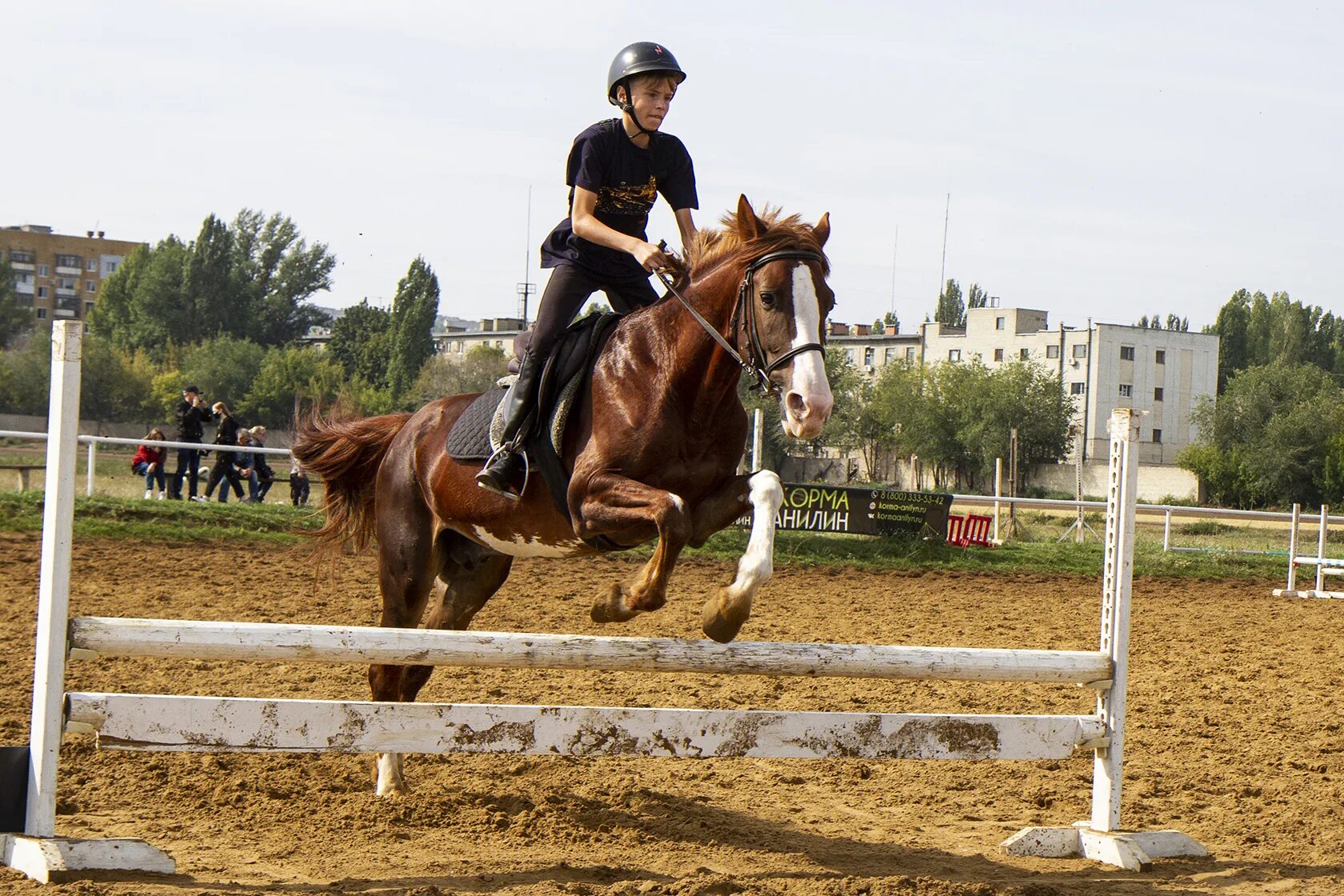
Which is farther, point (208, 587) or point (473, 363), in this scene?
point (473, 363)

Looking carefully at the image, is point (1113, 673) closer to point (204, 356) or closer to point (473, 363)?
point (473, 363)

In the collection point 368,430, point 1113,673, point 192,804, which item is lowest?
point 192,804

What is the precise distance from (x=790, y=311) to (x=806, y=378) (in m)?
0.33

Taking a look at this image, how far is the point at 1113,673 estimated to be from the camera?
15.4ft

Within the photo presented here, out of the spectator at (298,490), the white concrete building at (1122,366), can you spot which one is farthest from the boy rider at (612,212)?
the white concrete building at (1122,366)

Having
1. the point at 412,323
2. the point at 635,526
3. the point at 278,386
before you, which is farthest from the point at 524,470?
the point at 412,323

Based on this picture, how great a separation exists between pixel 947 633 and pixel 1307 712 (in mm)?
3230

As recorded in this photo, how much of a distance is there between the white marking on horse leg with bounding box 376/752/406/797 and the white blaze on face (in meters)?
2.44

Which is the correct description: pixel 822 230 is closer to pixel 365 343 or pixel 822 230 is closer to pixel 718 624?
pixel 718 624

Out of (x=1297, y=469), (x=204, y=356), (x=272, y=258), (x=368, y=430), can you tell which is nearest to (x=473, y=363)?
(x=204, y=356)

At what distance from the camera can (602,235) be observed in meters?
4.86

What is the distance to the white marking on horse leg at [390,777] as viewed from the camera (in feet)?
17.6

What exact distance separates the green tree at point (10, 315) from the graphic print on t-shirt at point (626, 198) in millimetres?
97093

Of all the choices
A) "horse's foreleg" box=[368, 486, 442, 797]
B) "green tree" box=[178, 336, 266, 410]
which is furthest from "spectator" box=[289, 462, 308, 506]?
"green tree" box=[178, 336, 266, 410]
